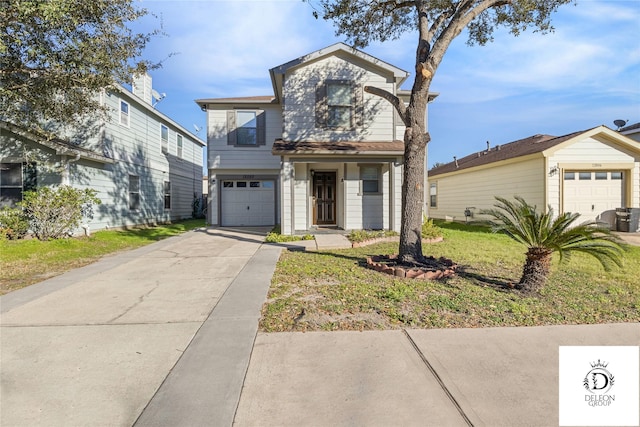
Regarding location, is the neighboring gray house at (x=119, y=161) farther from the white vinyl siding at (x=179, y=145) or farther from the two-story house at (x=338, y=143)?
the two-story house at (x=338, y=143)

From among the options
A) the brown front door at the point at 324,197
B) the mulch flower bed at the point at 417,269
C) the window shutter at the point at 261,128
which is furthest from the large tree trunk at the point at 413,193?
the window shutter at the point at 261,128

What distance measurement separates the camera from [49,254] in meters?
8.33

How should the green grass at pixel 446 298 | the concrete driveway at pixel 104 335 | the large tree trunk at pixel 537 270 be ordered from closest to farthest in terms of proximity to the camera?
the concrete driveway at pixel 104 335
the green grass at pixel 446 298
the large tree trunk at pixel 537 270

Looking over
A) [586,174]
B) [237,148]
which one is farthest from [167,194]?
[586,174]

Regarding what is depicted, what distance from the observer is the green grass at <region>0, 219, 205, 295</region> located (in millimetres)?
6285

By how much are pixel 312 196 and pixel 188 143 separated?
40.4 feet

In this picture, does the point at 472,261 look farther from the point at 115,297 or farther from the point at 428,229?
the point at 115,297

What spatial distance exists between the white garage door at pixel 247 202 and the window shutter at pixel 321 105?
196 inches

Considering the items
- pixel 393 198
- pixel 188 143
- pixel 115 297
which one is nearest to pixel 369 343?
pixel 115 297

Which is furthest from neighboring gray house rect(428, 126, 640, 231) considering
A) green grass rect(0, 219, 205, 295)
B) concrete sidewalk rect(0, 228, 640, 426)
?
green grass rect(0, 219, 205, 295)

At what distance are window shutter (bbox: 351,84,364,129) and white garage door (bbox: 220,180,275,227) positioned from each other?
222 inches

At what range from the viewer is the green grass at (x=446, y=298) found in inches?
153

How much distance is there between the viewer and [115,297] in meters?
4.95

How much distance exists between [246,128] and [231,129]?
68 cm
